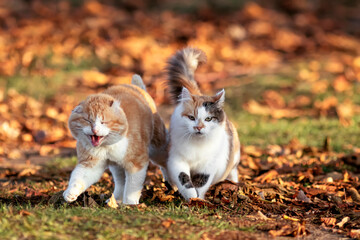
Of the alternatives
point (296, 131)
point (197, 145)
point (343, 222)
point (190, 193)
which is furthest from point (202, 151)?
point (296, 131)

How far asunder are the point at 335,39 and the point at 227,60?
8.72 ft

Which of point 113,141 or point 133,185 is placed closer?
point 113,141

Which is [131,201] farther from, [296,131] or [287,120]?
[287,120]

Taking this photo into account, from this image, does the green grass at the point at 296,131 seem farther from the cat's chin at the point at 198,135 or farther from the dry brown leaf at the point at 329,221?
the dry brown leaf at the point at 329,221

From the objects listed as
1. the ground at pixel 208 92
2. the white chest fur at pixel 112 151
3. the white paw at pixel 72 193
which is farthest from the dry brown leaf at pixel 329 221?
the white paw at pixel 72 193

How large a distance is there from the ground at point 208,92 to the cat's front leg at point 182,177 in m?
0.14

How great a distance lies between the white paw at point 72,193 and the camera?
4.48 meters

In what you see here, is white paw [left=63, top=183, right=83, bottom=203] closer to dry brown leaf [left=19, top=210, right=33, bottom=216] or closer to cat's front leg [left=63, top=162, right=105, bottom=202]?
cat's front leg [left=63, top=162, right=105, bottom=202]

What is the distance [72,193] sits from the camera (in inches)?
177

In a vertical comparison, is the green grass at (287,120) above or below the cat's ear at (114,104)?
below

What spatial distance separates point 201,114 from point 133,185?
87cm

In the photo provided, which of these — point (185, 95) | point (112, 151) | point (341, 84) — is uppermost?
point (185, 95)

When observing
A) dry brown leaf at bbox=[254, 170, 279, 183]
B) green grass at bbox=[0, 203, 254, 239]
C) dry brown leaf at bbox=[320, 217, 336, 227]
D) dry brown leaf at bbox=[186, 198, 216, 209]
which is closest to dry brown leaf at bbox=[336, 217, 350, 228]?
dry brown leaf at bbox=[320, 217, 336, 227]

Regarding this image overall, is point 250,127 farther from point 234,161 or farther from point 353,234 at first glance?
point 353,234
